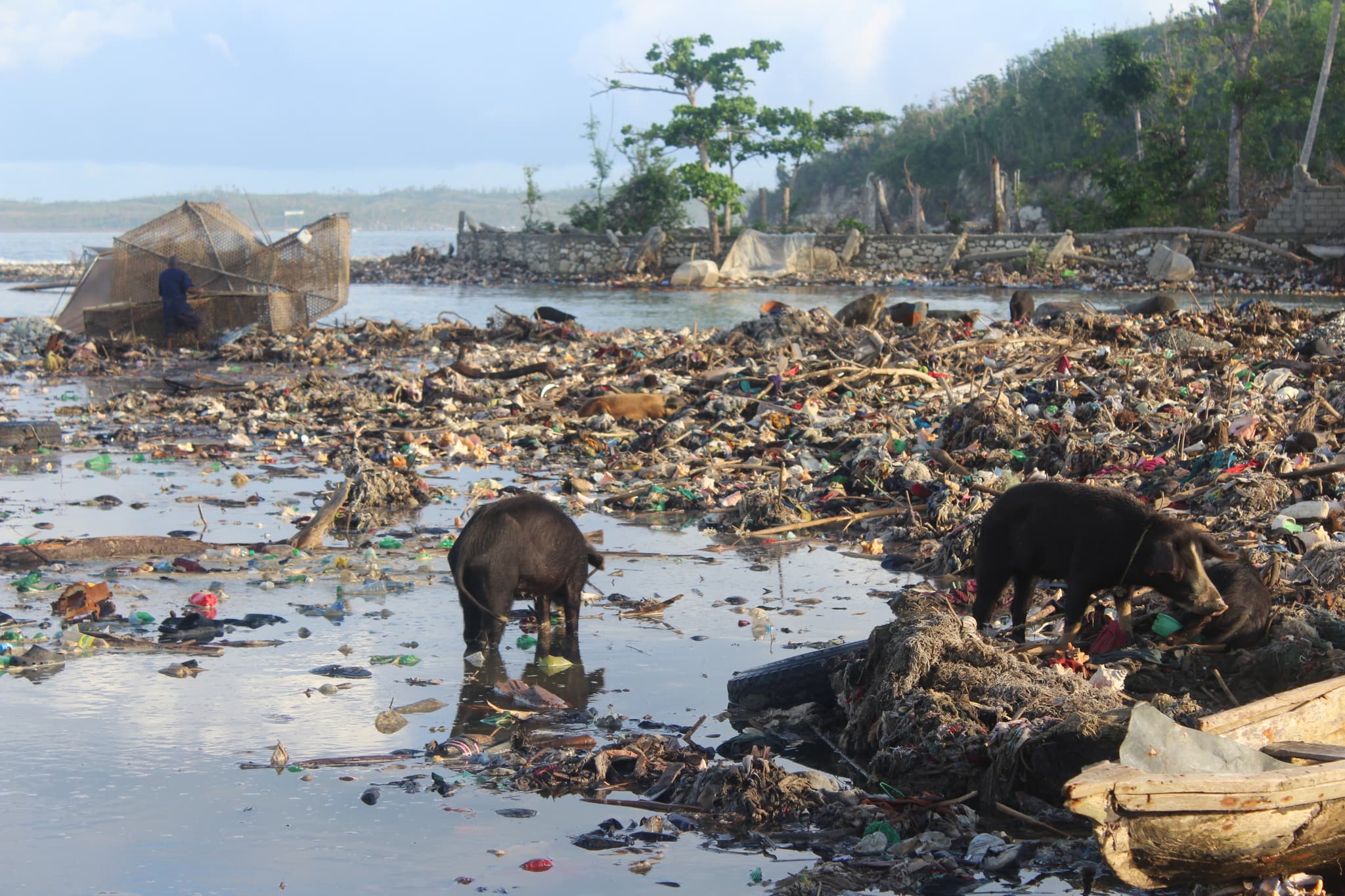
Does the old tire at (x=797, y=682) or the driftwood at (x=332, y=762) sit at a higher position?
the old tire at (x=797, y=682)

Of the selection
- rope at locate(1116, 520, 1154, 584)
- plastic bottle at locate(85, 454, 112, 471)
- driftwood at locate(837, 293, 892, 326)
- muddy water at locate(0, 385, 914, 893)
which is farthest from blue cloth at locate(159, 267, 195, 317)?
rope at locate(1116, 520, 1154, 584)

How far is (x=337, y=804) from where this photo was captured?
3725 mm

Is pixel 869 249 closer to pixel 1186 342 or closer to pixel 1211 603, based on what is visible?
pixel 1186 342

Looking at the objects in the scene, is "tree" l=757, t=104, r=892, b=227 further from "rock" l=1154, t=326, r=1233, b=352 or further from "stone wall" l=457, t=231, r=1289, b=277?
"rock" l=1154, t=326, r=1233, b=352

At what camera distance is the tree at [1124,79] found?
33.3 m

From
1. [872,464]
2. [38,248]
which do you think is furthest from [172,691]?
[38,248]

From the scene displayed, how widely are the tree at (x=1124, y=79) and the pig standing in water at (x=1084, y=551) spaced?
3134 cm

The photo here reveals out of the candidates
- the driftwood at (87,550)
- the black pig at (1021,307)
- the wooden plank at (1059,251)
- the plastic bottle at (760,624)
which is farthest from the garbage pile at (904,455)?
the wooden plank at (1059,251)

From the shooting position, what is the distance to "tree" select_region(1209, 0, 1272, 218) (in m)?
29.5

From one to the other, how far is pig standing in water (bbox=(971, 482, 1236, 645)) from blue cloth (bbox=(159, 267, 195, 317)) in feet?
48.7

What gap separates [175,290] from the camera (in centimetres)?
1695

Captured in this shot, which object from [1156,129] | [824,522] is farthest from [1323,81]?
[824,522]

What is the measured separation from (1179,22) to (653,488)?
3642 centimetres

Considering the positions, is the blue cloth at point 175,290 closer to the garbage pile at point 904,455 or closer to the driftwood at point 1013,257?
the garbage pile at point 904,455
